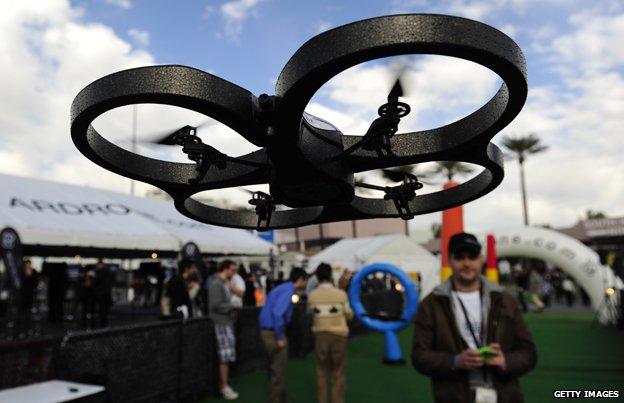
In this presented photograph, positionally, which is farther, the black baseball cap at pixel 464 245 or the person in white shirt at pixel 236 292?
the person in white shirt at pixel 236 292

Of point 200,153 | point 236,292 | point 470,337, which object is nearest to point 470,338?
point 470,337

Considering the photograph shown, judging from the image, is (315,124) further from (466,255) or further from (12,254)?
(12,254)

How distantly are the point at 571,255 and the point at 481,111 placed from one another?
54.6ft

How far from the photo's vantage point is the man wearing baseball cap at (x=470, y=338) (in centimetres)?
243

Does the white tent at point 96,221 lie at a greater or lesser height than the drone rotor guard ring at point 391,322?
greater

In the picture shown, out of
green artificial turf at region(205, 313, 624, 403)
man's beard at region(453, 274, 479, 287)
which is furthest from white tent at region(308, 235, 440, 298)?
man's beard at region(453, 274, 479, 287)

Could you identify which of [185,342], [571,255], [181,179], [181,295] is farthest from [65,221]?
[571,255]

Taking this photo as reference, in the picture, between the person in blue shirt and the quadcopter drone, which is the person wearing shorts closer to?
the person in blue shirt

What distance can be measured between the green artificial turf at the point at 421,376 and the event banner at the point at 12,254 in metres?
4.58

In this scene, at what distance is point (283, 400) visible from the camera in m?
5.55

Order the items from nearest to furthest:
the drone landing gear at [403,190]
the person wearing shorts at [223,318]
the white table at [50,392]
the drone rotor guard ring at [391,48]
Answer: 1. the drone rotor guard ring at [391,48]
2. the drone landing gear at [403,190]
3. the white table at [50,392]
4. the person wearing shorts at [223,318]

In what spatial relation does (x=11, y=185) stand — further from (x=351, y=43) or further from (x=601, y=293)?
(x=601, y=293)

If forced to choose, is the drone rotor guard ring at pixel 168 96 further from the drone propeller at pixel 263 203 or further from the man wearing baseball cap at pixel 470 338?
the man wearing baseball cap at pixel 470 338

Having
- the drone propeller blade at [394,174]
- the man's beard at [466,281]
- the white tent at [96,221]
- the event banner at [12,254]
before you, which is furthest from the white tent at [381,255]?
the drone propeller blade at [394,174]
